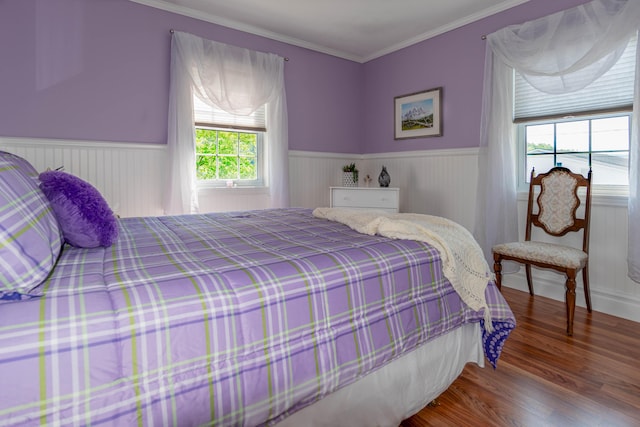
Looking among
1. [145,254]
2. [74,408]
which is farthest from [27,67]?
[74,408]

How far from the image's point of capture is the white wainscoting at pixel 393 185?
2.74m

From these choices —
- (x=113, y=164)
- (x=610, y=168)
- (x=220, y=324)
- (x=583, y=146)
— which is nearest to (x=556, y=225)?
(x=610, y=168)

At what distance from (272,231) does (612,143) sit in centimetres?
274

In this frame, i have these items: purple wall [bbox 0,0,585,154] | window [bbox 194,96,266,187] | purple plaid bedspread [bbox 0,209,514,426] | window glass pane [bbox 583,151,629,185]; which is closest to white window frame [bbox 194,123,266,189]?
window [bbox 194,96,266,187]

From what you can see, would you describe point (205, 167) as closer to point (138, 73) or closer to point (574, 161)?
point (138, 73)

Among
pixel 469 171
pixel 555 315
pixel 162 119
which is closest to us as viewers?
pixel 555 315

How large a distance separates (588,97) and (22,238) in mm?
3498

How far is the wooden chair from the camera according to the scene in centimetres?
245

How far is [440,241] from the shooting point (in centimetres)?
158

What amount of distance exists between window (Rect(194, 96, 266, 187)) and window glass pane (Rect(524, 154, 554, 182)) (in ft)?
8.49

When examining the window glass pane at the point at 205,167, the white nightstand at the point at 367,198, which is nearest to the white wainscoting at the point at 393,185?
the window glass pane at the point at 205,167

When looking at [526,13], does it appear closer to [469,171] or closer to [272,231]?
[469,171]

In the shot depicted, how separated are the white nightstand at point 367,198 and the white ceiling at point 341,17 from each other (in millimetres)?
1660

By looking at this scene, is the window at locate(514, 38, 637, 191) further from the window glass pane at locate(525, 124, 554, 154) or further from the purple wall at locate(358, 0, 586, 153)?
the purple wall at locate(358, 0, 586, 153)
